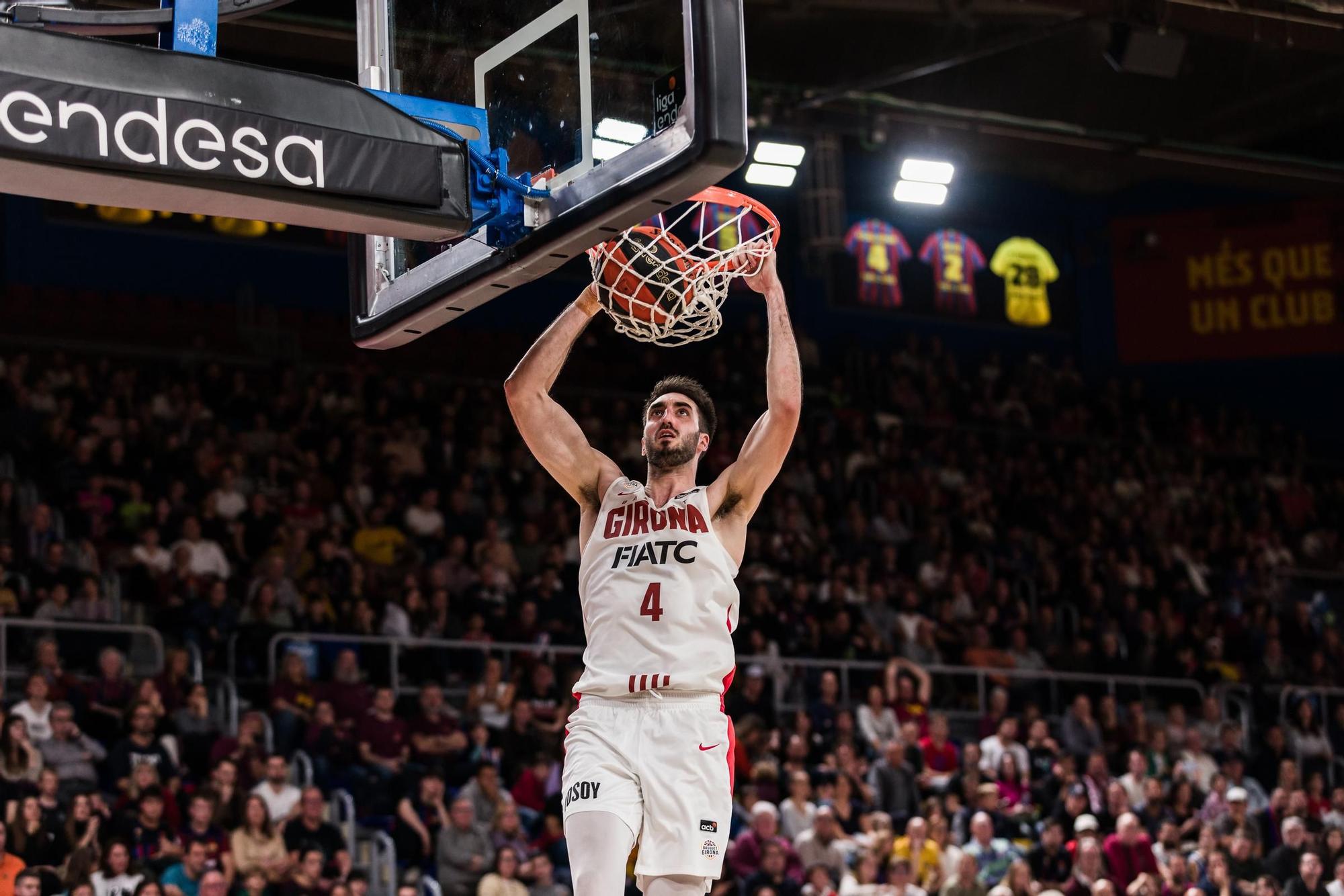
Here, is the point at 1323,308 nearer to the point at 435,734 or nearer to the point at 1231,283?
the point at 1231,283

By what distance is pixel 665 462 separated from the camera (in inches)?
219

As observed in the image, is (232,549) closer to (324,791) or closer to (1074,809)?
(324,791)

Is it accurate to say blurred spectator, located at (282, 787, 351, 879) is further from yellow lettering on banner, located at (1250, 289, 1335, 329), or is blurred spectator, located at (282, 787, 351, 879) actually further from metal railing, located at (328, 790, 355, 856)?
yellow lettering on banner, located at (1250, 289, 1335, 329)

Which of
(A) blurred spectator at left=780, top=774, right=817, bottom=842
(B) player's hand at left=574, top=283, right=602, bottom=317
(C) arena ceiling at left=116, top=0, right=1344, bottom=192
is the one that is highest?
(C) arena ceiling at left=116, top=0, right=1344, bottom=192

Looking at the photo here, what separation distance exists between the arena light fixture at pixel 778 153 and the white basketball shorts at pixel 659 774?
10.2 metres

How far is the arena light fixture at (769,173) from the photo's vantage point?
592 inches

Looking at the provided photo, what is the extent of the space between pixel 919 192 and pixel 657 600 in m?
10.8

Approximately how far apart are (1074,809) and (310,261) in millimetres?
10616

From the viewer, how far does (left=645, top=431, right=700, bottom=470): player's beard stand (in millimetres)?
5559

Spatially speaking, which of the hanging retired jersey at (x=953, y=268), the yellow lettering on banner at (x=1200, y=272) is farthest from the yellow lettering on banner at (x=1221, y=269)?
the hanging retired jersey at (x=953, y=268)

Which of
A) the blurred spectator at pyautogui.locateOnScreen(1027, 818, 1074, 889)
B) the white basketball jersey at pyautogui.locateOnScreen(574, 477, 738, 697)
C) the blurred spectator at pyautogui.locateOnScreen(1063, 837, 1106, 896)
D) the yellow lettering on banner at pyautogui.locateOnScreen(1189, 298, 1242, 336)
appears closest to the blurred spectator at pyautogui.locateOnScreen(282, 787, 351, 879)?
the blurred spectator at pyautogui.locateOnScreen(1027, 818, 1074, 889)

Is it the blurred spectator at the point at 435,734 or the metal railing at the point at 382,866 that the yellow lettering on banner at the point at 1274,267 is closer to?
the blurred spectator at the point at 435,734

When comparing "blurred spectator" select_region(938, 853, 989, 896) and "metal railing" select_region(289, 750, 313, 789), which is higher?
"metal railing" select_region(289, 750, 313, 789)

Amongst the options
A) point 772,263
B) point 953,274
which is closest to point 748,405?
point 953,274
